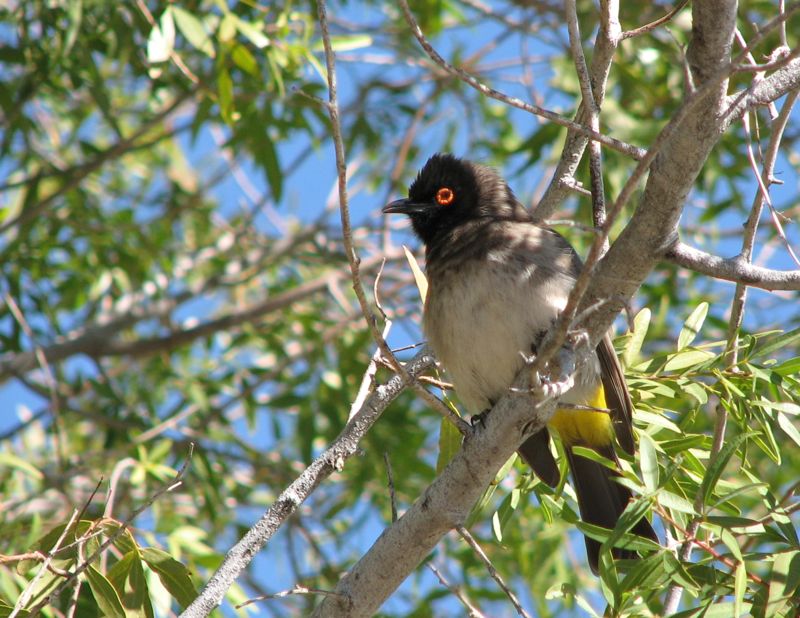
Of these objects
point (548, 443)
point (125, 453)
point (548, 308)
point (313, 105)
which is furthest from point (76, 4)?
point (548, 443)

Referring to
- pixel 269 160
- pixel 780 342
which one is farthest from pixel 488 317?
pixel 269 160

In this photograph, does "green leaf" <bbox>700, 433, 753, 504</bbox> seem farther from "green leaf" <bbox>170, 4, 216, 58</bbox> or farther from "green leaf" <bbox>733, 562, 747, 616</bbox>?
"green leaf" <bbox>170, 4, 216, 58</bbox>

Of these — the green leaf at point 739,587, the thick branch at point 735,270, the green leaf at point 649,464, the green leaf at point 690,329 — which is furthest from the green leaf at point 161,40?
the green leaf at point 739,587

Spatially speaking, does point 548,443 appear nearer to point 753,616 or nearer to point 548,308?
point 548,308

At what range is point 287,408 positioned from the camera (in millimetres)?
6148

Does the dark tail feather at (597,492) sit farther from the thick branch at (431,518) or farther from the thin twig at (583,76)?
the thin twig at (583,76)

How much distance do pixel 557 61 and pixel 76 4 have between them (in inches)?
120

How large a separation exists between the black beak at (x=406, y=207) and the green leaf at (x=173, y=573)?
2.14 meters

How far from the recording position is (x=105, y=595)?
2824 millimetres

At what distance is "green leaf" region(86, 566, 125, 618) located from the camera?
9.23 feet

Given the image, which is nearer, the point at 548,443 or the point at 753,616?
the point at 753,616

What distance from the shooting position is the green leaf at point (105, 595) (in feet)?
9.23

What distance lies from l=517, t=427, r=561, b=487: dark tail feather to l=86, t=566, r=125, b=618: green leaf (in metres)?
1.51

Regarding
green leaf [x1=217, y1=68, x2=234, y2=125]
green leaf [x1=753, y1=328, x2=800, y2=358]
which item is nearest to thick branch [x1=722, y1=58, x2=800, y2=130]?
green leaf [x1=753, y1=328, x2=800, y2=358]
